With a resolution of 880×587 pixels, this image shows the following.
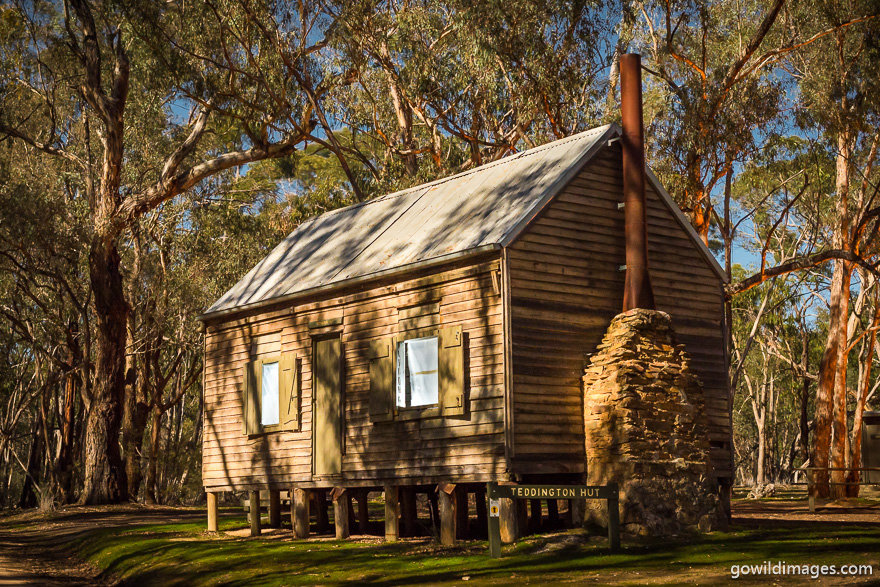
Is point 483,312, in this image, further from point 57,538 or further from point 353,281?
point 57,538

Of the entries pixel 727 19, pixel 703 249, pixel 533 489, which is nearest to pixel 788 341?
pixel 727 19

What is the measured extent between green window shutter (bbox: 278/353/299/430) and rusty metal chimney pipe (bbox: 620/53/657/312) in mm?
7176

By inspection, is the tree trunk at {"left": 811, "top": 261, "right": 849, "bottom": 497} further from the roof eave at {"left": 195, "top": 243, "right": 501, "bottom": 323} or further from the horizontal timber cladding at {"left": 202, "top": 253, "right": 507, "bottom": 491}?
the roof eave at {"left": 195, "top": 243, "right": 501, "bottom": 323}

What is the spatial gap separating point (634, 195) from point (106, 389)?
2105 cm

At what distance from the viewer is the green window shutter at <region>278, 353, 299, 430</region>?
21281mm

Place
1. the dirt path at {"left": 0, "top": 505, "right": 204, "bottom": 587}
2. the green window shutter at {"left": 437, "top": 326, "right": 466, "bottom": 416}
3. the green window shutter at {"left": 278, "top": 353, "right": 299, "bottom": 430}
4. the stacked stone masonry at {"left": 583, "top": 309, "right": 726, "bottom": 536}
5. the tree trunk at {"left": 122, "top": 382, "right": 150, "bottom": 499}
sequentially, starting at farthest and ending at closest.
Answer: the tree trunk at {"left": 122, "top": 382, "right": 150, "bottom": 499} → the green window shutter at {"left": 278, "top": 353, "right": 299, "bottom": 430} → the dirt path at {"left": 0, "top": 505, "right": 204, "bottom": 587} → the green window shutter at {"left": 437, "top": 326, "right": 466, "bottom": 416} → the stacked stone masonry at {"left": 583, "top": 309, "right": 726, "bottom": 536}

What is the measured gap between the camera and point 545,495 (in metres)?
14.3

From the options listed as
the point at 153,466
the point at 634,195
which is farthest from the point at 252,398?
the point at 153,466

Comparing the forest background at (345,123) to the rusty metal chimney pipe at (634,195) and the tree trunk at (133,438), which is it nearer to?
the tree trunk at (133,438)

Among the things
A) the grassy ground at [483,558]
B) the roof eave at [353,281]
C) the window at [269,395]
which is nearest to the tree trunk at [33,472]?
the roof eave at [353,281]

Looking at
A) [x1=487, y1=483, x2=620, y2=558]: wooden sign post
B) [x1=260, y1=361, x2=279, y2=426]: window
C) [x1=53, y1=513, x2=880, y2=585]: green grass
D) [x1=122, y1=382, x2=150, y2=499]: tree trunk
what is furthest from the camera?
[x1=122, y1=382, x2=150, y2=499]: tree trunk

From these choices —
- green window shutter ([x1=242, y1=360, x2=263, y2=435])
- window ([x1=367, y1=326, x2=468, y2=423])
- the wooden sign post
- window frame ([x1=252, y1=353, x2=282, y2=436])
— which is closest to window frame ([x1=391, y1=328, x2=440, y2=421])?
window ([x1=367, y1=326, x2=468, y2=423])

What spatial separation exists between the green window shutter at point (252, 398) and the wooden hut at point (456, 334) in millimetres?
45

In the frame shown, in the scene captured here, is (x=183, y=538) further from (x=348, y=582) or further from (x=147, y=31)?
(x=147, y=31)
